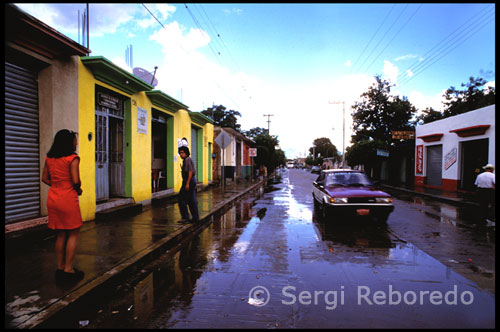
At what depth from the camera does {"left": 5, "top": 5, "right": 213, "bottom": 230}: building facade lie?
5.62 m

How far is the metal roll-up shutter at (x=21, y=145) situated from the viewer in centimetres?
556

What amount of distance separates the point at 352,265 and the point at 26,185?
6.23 metres

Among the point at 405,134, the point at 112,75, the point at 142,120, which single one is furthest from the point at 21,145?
the point at 405,134

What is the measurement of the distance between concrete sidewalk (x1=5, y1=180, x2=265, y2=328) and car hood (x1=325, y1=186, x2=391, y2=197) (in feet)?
12.1

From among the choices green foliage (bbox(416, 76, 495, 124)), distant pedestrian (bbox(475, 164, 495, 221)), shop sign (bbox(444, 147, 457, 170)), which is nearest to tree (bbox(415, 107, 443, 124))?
green foliage (bbox(416, 76, 495, 124))

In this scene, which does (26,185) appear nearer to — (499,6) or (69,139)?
(69,139)

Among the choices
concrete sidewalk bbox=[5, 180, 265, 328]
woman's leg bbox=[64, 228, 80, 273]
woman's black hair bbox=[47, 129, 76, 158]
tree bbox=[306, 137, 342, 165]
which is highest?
tree bbox=[306, 137, 342, 165]

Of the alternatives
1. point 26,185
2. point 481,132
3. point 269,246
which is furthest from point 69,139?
point 481,132

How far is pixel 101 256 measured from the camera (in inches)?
187

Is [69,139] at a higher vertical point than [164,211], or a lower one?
higher

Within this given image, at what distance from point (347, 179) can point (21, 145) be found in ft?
26.2

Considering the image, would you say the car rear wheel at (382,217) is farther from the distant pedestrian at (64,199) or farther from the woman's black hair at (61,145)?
the woman's black hair at (61,145)

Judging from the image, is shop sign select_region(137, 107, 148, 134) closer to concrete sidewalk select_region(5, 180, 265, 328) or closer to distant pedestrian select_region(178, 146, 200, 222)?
concrete sidewalk select_region(5, 180, 265, 328)

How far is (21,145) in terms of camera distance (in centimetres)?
583
